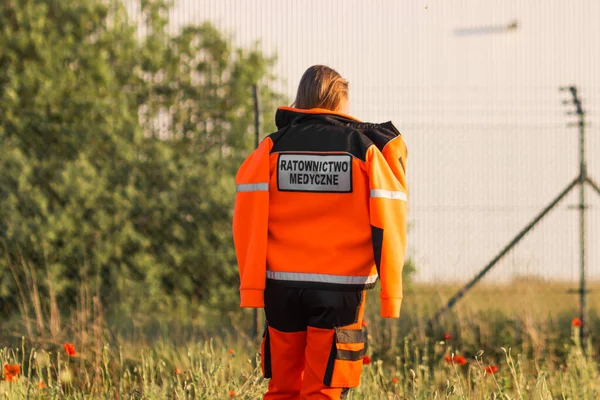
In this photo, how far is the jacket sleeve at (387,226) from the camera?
128 inches

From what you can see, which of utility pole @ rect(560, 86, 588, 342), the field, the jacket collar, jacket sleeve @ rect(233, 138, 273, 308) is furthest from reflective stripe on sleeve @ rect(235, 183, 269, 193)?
utility pole @ rect(560, 86, 588, 342)

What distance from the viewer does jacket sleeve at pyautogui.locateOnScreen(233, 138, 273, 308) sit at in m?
3.39

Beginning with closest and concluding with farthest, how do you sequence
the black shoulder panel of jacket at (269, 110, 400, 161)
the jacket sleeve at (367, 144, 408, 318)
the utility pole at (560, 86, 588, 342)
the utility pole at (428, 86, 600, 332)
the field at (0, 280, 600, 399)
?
1. the jacket sleeve at (367, 144, 408, 318)
2. the black shoulder panel of jacket at (269, 110, 400, 161)
3. the field at (0, 280, 600, 399)
4. the utility pole at (428, 86, 600, 332)
5. the utility pole at (560, 86, 588, 342)

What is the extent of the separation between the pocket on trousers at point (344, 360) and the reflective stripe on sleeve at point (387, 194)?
2.06ft

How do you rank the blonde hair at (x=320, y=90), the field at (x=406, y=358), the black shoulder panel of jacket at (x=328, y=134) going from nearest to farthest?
the black shoulder panel of jacket at (x=328, y=134) → the blonde hair at (x=320, y=90) → the field at (x=406, y=358)

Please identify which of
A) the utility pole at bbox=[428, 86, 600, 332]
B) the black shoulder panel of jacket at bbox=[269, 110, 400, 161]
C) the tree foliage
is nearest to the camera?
the black shoulder panel of jacket at bbox=[269, 110, 400, 161]

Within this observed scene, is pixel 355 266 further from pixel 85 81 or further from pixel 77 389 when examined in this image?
pixel 85 81

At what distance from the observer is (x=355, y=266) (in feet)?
10.9

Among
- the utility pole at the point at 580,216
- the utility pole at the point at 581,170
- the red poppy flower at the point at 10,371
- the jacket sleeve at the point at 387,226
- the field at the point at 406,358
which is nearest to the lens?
the jacket sleeve at the point at 387,226

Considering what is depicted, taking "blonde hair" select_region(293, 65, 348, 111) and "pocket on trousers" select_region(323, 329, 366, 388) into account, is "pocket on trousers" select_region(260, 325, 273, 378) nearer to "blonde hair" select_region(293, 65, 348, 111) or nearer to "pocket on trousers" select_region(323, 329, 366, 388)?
"pocket on trousers" select_region(323, 329, 366, 388)

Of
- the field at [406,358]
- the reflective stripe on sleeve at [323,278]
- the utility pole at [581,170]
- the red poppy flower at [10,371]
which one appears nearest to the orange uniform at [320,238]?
the reflective stripe on sleeve at [323,278]

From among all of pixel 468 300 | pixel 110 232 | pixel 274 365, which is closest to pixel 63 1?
pixel 110 232

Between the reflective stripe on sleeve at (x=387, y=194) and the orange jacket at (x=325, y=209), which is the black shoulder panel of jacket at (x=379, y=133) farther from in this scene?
the reflective stripe on sleeve at (x=387, y=194)

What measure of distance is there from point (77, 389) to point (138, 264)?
17.5ft
